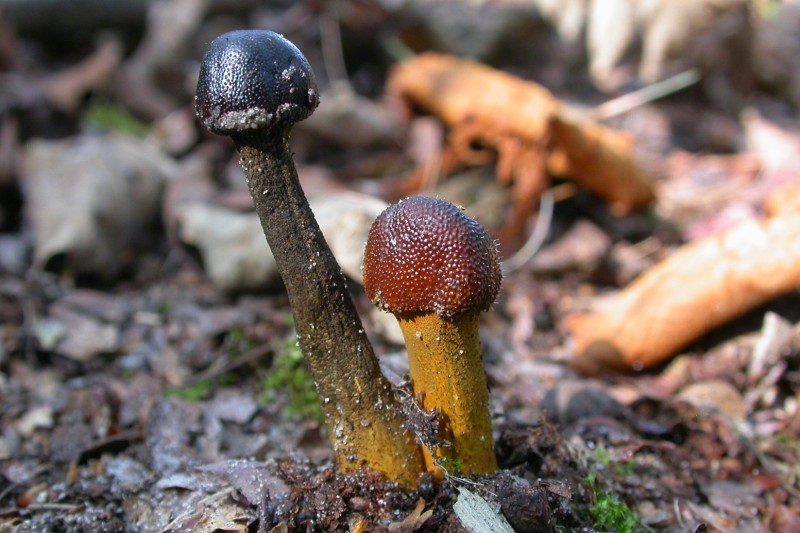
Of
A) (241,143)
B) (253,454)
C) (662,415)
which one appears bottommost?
(662,415)

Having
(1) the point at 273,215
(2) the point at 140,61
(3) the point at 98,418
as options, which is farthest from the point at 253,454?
(2) the point at 140,61

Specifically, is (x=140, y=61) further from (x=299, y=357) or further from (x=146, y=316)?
(x=299, y=357)

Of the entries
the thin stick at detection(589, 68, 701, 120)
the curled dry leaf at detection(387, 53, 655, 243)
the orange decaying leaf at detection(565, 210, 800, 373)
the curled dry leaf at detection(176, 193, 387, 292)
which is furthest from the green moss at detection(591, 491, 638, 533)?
the thin stick at detection(589, 68, 701, 120)

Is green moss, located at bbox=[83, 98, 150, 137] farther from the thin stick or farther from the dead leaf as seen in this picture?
the dead leaf

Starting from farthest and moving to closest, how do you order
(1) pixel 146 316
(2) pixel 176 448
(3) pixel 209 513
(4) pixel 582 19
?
(4) pixel 582 19 < (1) pixel 146 316 < (2) pixel 176 448 < (3) pixel 209 513

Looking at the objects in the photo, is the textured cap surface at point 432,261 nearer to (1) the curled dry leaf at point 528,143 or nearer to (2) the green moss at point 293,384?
(2) the green moss at point 293,384

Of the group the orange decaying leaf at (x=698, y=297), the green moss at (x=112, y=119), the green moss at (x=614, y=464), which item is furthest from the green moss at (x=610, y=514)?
the green moss at (x=112, y=119)
